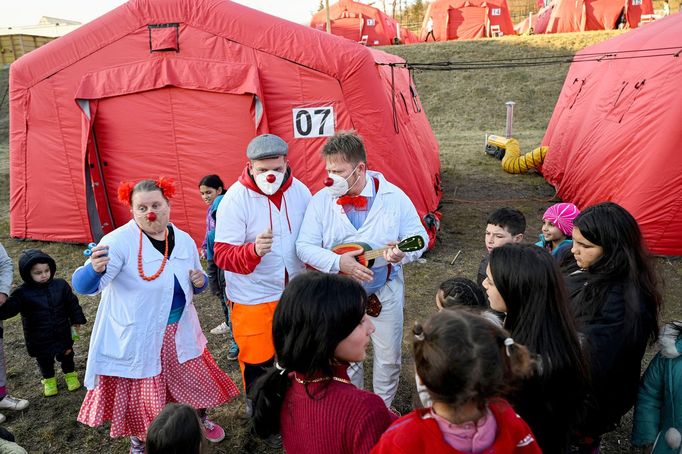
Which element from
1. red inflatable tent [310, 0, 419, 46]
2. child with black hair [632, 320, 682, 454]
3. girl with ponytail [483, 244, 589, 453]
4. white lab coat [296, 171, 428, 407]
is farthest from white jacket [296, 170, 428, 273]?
red inflatable tent [310, 0, 419, 46]

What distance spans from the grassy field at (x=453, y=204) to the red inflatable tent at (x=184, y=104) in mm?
1177

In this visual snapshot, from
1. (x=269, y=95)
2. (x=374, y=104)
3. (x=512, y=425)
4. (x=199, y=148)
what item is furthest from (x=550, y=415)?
(x=199, y=148)

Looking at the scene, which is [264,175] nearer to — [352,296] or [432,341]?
[352,296]

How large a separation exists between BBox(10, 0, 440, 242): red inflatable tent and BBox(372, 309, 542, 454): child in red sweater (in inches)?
196

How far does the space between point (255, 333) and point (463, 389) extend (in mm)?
1864

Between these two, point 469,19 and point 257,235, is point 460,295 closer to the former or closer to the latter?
point 257,235

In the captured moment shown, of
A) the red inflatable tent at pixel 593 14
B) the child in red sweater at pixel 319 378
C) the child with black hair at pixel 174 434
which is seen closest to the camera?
the child in red sweater at pixel 319 378

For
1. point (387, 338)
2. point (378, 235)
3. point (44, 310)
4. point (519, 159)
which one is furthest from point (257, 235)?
point (519, 159)

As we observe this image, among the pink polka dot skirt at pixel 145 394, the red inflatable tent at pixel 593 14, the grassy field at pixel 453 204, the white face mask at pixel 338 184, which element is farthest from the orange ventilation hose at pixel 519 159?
the red inflatable tent at pixel 593 14

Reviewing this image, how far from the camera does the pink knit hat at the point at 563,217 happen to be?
355 cm

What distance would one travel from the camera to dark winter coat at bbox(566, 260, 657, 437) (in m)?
2.11

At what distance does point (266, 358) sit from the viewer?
2885mm

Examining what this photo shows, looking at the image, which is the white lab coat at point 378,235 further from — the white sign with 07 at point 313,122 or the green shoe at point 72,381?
the white sign with 07 at point 313,122

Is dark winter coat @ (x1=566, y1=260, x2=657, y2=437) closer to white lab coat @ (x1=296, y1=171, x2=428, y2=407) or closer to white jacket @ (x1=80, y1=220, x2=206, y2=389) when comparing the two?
white lab coat @ (x1=296, y1=171, x2=428, y2=407)
